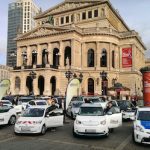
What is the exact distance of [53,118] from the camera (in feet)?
59.1

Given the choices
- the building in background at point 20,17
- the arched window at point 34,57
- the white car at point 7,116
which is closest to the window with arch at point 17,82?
the arched window at point 34,57

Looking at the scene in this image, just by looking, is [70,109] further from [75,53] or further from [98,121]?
[75,53]

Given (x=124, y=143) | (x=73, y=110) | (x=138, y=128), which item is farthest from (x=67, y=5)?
(x=138, y=128)

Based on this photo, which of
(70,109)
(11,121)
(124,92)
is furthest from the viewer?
(124,92)

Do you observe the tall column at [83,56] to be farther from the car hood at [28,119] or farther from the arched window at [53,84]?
the car hood at [28,119]

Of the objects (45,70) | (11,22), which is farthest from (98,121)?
(11,22)

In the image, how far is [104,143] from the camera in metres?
14.1

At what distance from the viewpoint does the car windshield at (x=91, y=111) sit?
16516 millimetres

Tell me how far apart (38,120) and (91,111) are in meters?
2.89

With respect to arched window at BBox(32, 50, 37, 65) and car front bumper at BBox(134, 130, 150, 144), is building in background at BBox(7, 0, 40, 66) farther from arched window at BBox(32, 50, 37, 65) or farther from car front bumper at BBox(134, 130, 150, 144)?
car front bumper at BBox(134, 130, 150, 144)

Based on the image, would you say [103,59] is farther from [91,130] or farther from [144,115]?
[91,130]

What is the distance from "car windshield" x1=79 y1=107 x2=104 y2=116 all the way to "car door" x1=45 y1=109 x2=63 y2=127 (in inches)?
77.8

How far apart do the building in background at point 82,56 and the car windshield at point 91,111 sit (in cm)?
4269

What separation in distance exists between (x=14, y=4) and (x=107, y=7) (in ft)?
315
